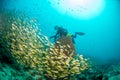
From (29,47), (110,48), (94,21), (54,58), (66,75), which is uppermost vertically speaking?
(94,21)

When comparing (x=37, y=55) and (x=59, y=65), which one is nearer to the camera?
(x=59, y=65)

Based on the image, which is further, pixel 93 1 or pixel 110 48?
pixel 110 48

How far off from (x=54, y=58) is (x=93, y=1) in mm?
29815

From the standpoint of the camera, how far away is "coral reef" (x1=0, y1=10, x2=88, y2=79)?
5606 millimetres

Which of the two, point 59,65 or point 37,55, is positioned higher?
point 37,55

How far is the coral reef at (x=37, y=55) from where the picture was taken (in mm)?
5606

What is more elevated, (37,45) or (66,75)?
(37,45)

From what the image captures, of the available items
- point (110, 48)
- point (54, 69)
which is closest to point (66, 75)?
point (54, 69)

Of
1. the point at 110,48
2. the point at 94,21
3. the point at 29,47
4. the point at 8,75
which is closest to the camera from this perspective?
the point at 8,75

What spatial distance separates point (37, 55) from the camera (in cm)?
593

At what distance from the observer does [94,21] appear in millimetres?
50688

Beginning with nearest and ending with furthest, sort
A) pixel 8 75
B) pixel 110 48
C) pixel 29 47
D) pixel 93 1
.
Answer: pixel 8 75 < pixel 29 47 < pixel 93 1 < pixel 110 48

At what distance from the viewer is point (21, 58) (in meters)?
6.04

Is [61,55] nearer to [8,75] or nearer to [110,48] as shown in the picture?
[8,75]
